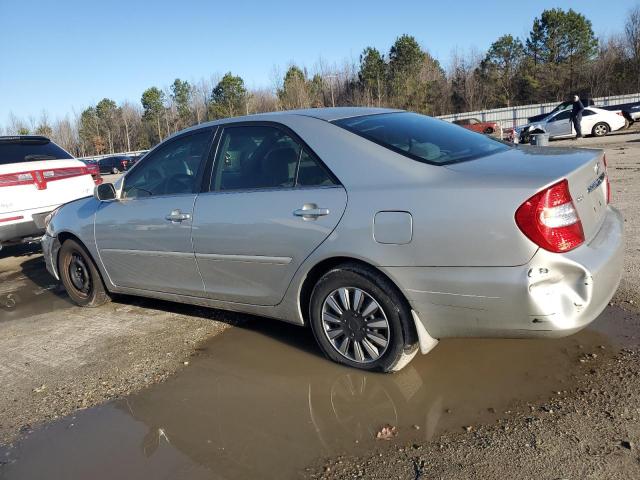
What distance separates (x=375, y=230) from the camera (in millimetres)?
2967

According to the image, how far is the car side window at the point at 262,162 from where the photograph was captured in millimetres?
3381

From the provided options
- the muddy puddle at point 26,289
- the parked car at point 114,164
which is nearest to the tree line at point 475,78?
the parked car at point 114,164

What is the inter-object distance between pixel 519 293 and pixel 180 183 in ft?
8.65

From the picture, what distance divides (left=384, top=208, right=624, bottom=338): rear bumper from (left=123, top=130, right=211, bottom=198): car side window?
6.19 feet

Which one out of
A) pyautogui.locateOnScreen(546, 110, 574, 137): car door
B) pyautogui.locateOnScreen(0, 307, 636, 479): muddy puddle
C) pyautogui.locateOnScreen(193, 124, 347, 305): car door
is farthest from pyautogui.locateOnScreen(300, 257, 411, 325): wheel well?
pyautogui.locateOnScreen(546, 110, 574, 137): car door

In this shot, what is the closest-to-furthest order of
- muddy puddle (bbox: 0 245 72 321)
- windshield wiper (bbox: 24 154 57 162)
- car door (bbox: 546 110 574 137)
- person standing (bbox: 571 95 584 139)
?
muddy puddle (bbox: 0 245 72 321)
windshield wiper (bbox: 24 154 57 162)
person standing (bbox: 571 95 584 139)
car door (bbox: 546 110 574 137)

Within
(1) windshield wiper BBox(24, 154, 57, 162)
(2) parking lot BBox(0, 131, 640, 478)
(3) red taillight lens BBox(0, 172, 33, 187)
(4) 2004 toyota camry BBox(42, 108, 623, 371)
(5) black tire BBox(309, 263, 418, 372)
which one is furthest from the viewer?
(1) windshield wiper BBox(24, 154, 57, 162)

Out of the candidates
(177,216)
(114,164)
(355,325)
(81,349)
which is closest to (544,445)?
(355,325)

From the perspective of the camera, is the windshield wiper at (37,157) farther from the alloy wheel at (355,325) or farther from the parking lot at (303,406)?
the alloy wheel at (355,325)

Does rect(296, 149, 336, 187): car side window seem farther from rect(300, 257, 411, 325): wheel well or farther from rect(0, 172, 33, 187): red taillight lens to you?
rect(0, 172, 33, 187): red taillight lens

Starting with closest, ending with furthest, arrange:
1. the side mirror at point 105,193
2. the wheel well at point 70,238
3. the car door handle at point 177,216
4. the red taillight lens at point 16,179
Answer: the car door handle at point 177,216 < the side mirror at point 105,193 < the wheel well at point 70,238 < the red taillight lens at point 16,179

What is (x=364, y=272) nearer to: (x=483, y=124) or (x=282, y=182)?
(x=282, y=182)

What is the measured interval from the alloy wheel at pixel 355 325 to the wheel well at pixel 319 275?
0.15m

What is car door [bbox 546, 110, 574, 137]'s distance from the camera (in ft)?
72.3
